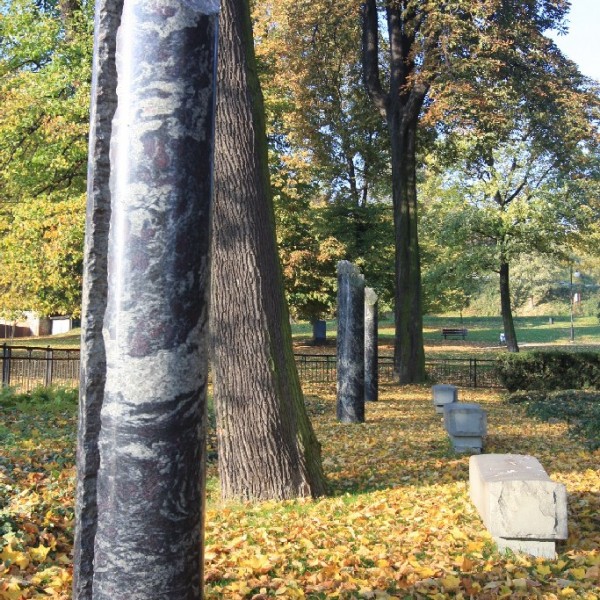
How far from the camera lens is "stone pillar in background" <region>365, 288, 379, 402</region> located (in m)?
16.5

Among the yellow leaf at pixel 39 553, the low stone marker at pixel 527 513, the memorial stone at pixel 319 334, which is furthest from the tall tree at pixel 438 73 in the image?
the memorial stone at pixel 319 334

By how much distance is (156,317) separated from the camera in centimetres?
214

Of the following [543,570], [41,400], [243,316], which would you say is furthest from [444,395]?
[543,570]

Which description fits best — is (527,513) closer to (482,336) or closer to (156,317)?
(156,317)

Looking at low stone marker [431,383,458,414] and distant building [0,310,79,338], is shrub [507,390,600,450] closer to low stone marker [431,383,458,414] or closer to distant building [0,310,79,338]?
low stone marker [431,383,458,414]

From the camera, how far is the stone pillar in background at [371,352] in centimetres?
1647

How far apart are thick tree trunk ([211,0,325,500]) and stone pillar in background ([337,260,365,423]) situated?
20.5 ft

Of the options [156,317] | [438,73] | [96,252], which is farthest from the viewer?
[438,73]

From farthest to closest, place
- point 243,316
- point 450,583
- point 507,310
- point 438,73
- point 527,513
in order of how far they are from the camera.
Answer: point 507,310 → point 438,73 → point 243,316 → point 527,513 → point 450,583

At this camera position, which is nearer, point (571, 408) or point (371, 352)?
point (571, 408)

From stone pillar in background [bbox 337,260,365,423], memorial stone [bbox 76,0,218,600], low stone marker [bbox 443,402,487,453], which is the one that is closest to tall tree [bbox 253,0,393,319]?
stone pillar in background [bbox 337,260,365,423]

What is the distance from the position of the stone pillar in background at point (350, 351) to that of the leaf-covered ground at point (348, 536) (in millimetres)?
3708

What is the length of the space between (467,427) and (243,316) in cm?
412

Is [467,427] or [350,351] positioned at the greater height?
[350,351]
